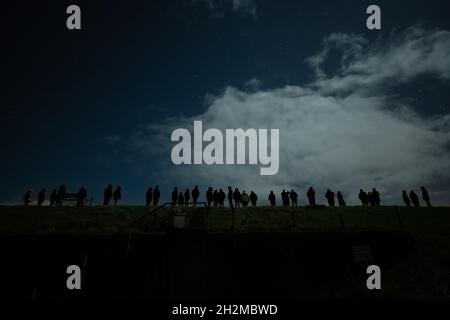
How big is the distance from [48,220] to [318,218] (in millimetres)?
17028

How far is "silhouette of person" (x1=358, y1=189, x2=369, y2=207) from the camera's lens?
26.6 m

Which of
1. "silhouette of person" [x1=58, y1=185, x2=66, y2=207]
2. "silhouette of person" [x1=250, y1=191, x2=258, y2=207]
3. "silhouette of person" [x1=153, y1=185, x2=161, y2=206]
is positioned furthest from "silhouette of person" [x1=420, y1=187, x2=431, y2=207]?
"silhouette of person" [x1=58, y1=185, x2=66, y2=207]

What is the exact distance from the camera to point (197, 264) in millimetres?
14953

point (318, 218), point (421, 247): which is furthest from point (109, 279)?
point (421, 247)

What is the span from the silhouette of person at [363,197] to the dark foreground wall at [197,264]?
9999mm

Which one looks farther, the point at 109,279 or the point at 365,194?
the point at 365,194

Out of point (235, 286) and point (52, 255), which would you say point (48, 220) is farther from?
point (235, 286)

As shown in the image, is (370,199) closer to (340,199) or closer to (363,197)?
(363,197)

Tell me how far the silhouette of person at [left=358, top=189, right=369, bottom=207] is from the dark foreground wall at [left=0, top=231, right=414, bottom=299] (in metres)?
10.00

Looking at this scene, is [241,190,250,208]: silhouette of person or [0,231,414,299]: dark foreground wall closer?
[0,231,414,299]: dark foreground wall

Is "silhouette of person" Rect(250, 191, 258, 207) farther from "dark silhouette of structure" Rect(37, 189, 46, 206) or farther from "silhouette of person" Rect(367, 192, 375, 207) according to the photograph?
"dark silhouette of structure" Rect(37, 189, 46, 206)

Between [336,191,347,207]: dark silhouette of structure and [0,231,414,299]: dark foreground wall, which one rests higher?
[336,191,347,207]: dark silhouette of structure

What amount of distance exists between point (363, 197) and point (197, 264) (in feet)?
55.7
